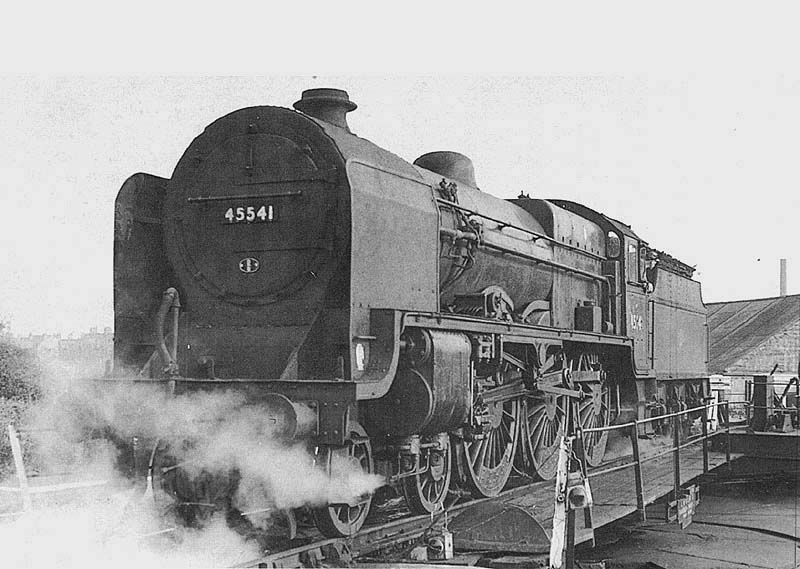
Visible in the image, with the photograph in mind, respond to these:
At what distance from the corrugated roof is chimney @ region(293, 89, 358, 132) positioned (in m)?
25.0

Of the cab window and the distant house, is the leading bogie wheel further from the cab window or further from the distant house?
the distant house

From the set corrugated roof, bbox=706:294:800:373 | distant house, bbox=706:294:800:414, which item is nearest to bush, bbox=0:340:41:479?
distant house, bbox=706:294:800:414

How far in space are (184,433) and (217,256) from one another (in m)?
1.59

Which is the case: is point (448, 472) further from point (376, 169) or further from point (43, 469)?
point (43, 469)

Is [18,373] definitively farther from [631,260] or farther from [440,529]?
[440,529]

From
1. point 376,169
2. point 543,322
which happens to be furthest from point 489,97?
point 376,169

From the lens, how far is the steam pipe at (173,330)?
6.82 metres

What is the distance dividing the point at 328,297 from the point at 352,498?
154cm

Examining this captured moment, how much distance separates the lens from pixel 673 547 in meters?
9.86

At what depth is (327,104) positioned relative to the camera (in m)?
7.84

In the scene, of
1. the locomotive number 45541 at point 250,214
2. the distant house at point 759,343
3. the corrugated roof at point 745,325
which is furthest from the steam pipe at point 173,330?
the corrugated roof at point 745,325

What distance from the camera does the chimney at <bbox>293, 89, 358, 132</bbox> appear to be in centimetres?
784

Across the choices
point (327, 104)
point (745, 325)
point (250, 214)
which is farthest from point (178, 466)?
point (745, 325)

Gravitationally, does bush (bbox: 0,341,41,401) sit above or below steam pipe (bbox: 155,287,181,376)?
below
